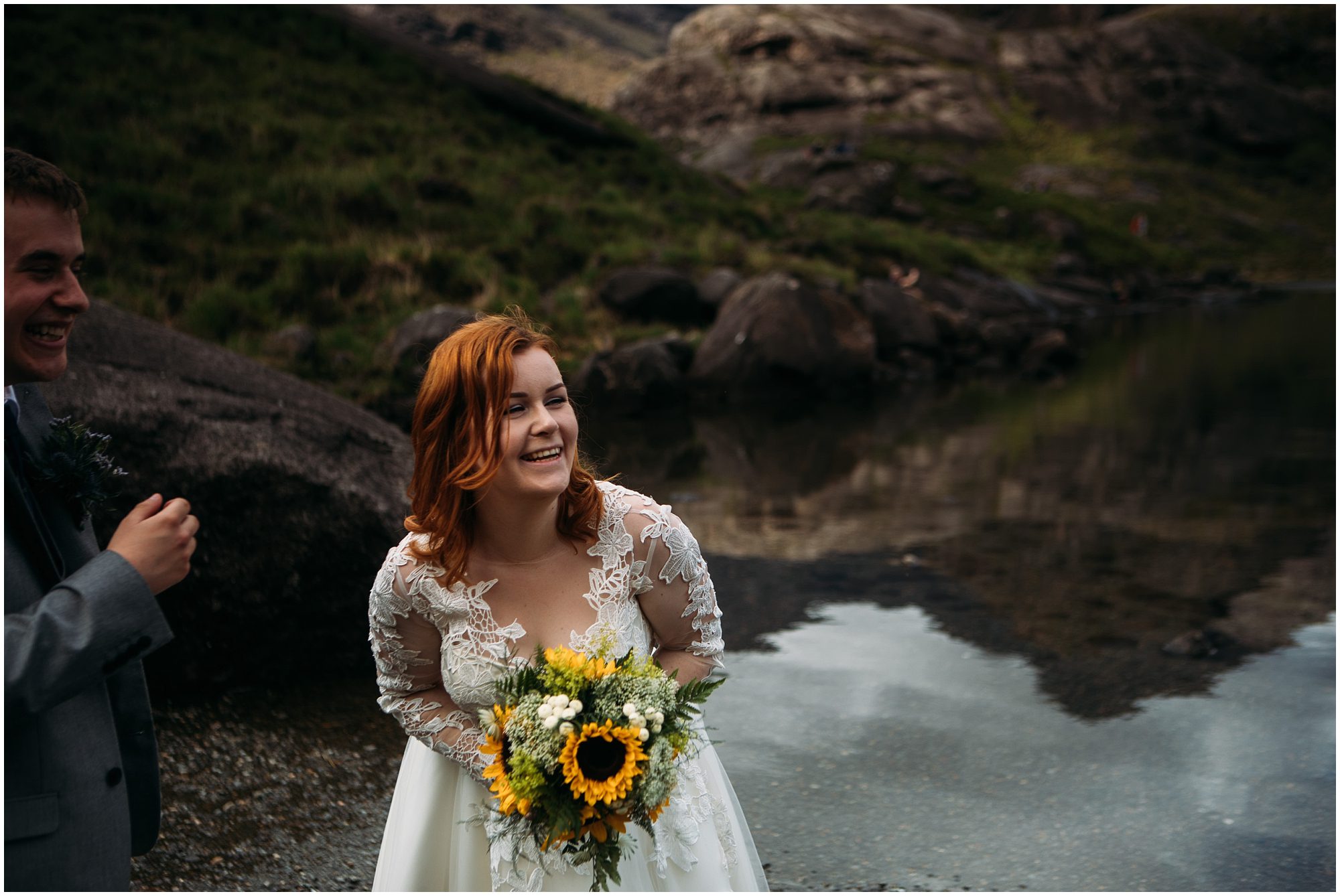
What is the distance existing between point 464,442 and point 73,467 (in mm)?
783

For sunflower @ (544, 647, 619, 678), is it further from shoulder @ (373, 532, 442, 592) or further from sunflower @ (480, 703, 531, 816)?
shoulder @ (373, 532, 442, 592)

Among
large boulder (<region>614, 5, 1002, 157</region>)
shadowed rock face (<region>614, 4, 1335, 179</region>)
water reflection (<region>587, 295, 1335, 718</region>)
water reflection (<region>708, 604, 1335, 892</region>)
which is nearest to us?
water reflection (<region>708, 604, 1335, 892</region>)

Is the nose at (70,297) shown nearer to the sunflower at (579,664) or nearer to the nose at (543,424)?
the nose at (543,424)

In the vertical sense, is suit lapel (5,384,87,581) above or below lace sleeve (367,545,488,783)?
above

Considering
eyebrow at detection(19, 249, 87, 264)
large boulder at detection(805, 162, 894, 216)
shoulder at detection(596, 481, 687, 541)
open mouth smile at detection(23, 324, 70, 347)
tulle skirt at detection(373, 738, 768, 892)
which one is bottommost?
tulle skirt at detection(373, 738, 768, 892)

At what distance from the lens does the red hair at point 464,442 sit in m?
2.54

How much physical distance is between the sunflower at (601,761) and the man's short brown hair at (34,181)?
137 centimetres

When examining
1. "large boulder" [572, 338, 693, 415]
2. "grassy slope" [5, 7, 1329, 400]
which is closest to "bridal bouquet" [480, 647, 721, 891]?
"grassy slope" [5, 7, 1329, 400]

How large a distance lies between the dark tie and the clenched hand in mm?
133

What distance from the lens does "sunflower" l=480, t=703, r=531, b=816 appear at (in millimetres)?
2264

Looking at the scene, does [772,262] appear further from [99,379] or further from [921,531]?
[99,379]

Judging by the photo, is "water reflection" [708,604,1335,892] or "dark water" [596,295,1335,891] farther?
"dark water" [596,295,1335,891]

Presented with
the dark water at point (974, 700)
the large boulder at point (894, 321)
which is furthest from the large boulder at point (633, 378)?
the large boulder at point (894, 321)

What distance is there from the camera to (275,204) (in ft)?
62.6
